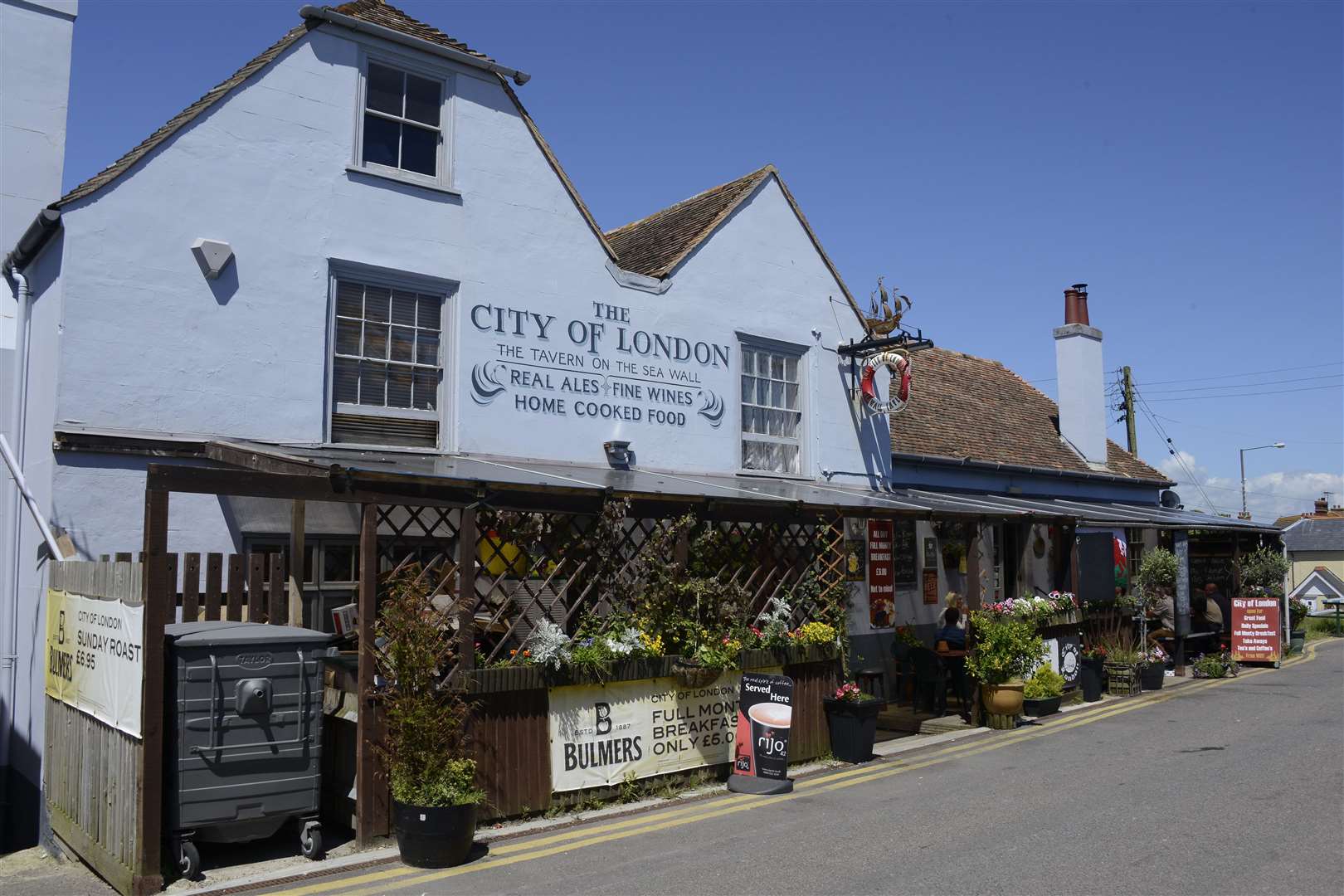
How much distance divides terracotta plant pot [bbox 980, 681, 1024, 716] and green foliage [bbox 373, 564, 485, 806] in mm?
7796

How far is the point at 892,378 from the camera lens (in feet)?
55.1

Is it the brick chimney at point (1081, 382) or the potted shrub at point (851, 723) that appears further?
the brick chimney at point (1081, 382)

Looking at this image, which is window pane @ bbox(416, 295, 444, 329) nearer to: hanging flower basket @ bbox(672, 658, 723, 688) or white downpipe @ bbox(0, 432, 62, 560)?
white downpipe @ bbox(0, 432, 62, 560)

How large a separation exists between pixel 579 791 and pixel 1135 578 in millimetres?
15292

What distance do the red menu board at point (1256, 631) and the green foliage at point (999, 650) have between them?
969 centimetres

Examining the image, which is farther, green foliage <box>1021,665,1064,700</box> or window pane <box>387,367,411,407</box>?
green foliage <box>1021,665,1064,700</box>

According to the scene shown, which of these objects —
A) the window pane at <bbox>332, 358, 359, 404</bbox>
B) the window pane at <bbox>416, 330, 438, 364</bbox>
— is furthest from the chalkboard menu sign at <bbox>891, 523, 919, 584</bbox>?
the window pane at <bbox>332, 358, 359, 404</bbox>

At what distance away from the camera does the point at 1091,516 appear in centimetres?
1930

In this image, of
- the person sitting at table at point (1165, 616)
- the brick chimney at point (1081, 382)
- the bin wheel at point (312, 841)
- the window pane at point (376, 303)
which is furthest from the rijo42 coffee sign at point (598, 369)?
the brick chimney at point (1081, 382)

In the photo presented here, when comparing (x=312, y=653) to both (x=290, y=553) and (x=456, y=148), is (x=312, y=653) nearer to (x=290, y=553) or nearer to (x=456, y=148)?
(x=290, y=553)

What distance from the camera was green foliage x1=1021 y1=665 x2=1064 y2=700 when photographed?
48.2 feet

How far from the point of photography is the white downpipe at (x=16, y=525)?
10.2 m

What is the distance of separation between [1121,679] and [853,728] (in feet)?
25.2

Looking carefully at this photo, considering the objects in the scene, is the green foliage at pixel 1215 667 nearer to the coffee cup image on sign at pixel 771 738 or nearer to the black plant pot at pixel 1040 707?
the black plant pot at pixel 1040 707
